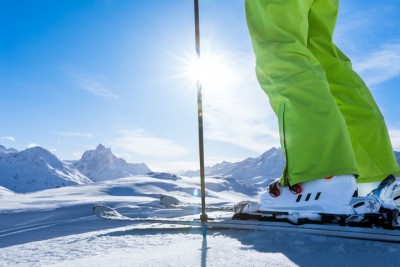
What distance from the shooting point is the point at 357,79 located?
2287mm

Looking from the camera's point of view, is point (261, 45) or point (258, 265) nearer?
point (258, 265)

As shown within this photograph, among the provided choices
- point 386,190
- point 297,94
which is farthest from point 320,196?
point 297,94

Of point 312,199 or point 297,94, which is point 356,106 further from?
point 312,199

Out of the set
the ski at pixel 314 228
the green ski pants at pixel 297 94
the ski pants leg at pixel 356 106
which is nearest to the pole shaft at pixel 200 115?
the ski at pixel 314 228

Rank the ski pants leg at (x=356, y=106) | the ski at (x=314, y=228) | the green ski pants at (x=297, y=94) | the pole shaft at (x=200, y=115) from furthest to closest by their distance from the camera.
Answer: the ski pants leg at (x=356, y=106), the pole shaft at (x=200, y=115), the green ski pants at (x=297, y=94), the ski at (x=314, y=228)

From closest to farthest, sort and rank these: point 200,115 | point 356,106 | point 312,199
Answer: point 312,199 < point 200,115 < point 356,106

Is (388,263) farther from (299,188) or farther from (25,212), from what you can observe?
(25,212)

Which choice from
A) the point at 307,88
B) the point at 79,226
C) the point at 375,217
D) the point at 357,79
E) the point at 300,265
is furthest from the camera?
the point at 79,226

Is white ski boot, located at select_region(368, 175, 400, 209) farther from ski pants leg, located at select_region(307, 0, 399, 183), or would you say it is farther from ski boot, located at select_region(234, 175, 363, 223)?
ski pants leg, located at select_region(307, 0, 399, 183)

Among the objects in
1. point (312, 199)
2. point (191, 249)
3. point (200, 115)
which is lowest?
point (191, 249)

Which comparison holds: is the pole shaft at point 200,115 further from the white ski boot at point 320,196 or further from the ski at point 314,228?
the white ski boot at point 320,196

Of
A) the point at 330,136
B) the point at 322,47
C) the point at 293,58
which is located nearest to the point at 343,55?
the point at 322,47

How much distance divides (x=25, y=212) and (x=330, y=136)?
3.19 meters

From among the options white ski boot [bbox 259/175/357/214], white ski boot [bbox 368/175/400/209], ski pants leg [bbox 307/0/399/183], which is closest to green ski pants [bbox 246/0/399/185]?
white ski boot [bbox 259/175/357/214]
